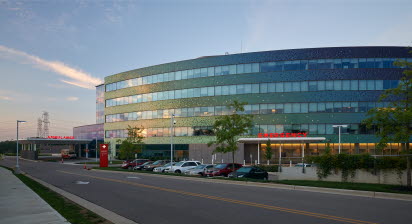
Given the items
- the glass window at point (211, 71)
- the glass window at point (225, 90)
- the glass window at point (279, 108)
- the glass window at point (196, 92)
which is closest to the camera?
the glass window at point (279, 108)

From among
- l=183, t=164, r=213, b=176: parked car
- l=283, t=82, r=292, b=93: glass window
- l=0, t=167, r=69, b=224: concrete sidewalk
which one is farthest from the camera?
l=283, t=82, r=292, b=93: glass window

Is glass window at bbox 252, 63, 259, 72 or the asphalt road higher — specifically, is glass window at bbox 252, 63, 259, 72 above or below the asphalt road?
above

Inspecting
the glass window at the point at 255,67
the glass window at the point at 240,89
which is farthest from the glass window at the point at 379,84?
the glass window at the point at 240,89

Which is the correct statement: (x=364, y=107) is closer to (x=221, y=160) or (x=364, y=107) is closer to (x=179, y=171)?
(x=221, y=160)

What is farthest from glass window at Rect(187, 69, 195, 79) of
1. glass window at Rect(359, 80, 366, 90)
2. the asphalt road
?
the asphalt road

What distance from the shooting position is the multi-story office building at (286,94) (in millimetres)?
51719

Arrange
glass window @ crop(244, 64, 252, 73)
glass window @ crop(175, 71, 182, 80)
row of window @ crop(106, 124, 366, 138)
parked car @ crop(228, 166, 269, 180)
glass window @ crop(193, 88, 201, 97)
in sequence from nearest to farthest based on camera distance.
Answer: parked car @ crop(228, 166, 269, 180) → row of window @ crop(106, 124, 366, 138) → glass window @ crop(244, 64, 252, 73) → glass window @ crop(193, 88, 201, 97) → glass window @ crop(175, 71, 182, 80)

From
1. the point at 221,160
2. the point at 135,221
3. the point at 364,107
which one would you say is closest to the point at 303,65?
the point at 364,107

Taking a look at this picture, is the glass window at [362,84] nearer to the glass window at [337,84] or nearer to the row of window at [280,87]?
the row of window at [280,87]

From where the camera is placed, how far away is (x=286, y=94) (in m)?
54.3

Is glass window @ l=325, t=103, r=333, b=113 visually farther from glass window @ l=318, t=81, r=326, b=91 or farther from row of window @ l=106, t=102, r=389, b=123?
glass window @ l=318, t=81, r=326, b=91

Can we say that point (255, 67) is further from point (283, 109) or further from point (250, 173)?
point (250, 173)

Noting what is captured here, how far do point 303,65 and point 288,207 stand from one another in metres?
43.8

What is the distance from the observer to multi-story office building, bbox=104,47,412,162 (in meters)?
51.7
